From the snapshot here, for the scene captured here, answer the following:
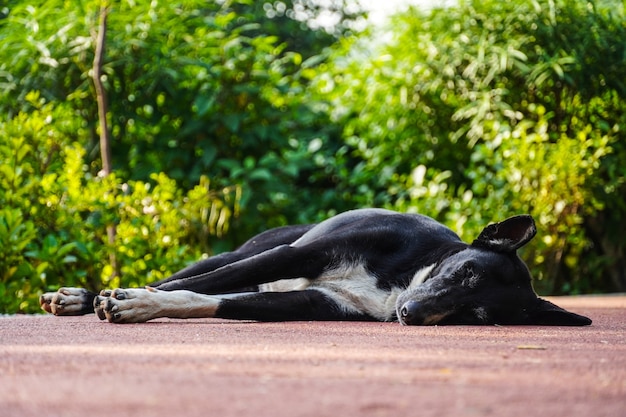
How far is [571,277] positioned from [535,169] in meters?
1.36

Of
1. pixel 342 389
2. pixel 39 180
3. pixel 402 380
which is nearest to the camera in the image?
pixel 342 389

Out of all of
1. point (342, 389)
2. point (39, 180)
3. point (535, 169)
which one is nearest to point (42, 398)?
point (342, 389)

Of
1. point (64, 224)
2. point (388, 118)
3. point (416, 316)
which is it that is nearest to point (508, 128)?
point (388, 118)

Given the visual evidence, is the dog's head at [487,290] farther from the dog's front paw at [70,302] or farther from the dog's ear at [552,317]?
the dog's front paw at [70,302]

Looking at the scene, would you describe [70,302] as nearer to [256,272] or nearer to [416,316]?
[256,272]

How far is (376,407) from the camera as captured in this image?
1823mm

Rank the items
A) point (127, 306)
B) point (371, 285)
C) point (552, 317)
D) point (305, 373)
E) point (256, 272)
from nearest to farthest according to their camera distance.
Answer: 1. point (305, 373)
2. point (127, 306)
3. point (552, 317)
4. point (256, 272)
5. point (371, 285)

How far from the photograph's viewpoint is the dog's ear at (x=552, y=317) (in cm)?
431

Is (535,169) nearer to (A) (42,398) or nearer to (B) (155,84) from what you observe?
(B) (155,84)

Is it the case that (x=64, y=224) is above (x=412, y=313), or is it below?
above

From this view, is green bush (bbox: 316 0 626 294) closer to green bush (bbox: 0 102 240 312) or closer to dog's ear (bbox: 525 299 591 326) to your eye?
green bush (bbox: 0 102 240 312)

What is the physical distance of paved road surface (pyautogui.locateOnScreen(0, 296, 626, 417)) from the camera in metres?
1.82

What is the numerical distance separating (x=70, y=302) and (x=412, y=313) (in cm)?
176

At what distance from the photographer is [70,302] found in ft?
15.9
